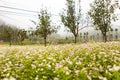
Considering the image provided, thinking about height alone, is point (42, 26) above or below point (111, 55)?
above

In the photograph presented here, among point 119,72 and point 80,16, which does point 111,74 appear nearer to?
point 119,72

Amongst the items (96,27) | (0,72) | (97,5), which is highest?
(97,5)

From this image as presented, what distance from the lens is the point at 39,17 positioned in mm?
47219

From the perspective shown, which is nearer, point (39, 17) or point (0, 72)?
point (0, 72)

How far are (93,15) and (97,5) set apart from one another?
199cm

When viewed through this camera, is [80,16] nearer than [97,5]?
No

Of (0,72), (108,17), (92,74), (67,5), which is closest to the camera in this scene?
(92,74)

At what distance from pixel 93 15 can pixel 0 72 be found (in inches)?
1605

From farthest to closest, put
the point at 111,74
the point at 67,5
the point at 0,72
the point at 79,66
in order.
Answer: the point at 67,5, the point at 0,72, the point at 79,66, the point at 111,74

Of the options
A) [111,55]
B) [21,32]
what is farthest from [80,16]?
[21,32]

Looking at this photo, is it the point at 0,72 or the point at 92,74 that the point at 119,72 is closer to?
the point at 92,74

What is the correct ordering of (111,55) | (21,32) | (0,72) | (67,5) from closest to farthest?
(0,72) → (111,55) → (67,5) → (21,32)

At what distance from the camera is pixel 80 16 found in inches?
2031

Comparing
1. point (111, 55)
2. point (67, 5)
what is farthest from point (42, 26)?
point (111, 55)
